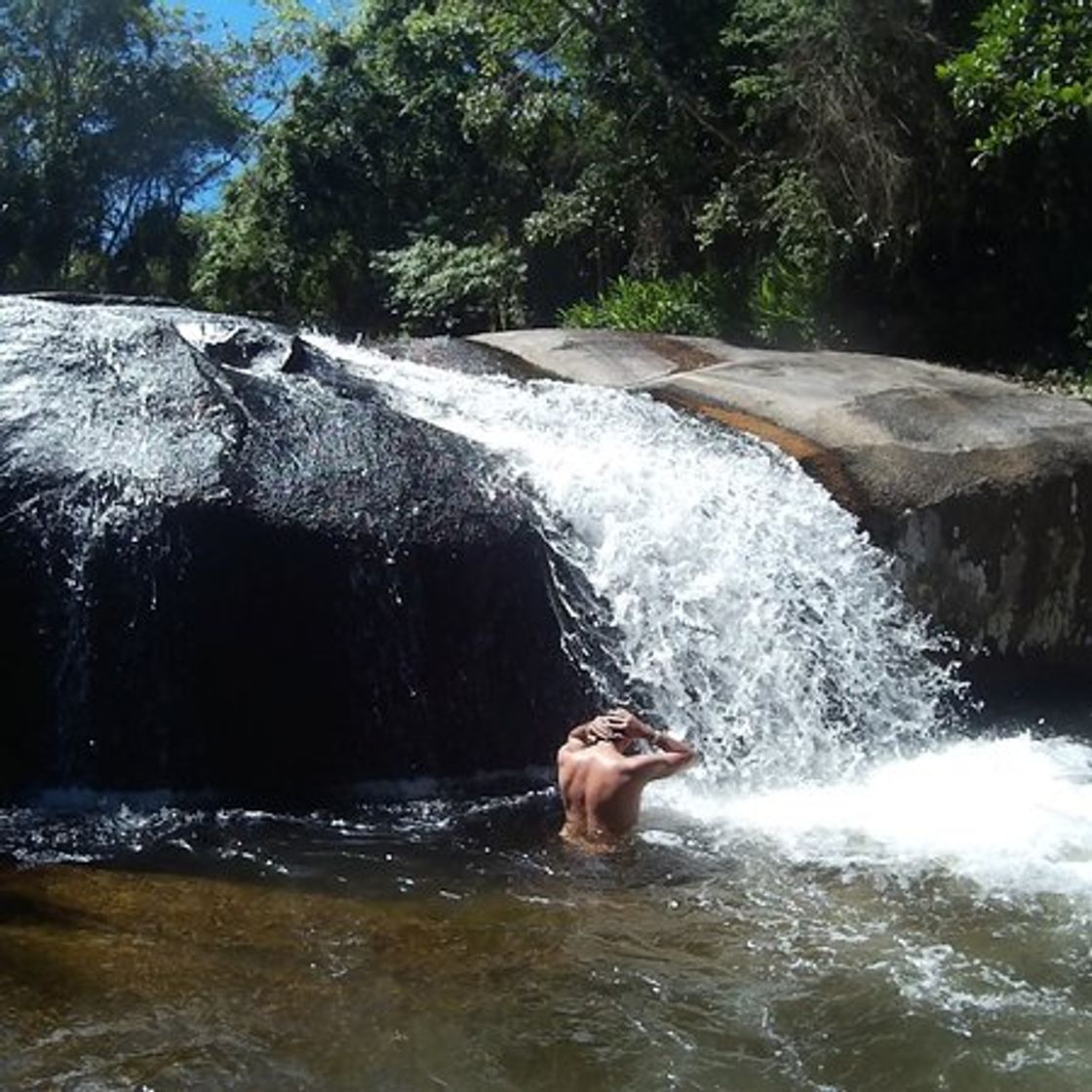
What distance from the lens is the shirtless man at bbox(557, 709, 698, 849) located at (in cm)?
711

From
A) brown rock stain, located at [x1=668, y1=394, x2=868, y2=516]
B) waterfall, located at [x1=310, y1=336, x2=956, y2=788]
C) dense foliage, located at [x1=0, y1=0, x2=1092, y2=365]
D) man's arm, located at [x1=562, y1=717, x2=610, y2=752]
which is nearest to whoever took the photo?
man's arm, located at [x1=562, y1=717, x2=610, y2=752]

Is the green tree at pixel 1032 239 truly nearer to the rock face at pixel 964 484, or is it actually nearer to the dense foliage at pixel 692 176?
the dense foliage at pixel 692 176

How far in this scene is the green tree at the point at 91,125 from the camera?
3400 centimetres

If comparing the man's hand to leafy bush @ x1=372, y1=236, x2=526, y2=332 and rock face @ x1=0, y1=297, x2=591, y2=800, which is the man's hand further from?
leafy bush @ x1=372, y1=236, x2=526, y2=332

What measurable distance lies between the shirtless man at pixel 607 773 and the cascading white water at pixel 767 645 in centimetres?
51

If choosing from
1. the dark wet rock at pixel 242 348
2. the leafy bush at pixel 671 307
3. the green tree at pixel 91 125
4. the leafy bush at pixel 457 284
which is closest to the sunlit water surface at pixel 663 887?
the dark wet rock at pixel 242 348

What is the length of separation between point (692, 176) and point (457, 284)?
16.1ft

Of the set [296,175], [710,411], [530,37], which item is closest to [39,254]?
[296,175]

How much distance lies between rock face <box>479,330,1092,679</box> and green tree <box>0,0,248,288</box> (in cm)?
2609

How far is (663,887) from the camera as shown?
6.56 m

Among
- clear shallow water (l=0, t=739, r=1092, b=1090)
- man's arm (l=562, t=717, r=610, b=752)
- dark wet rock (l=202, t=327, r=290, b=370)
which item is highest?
dark wet rock (l=202, t=327, r=290, b=370)

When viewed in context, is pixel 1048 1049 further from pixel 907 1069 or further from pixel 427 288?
pixel 427 288

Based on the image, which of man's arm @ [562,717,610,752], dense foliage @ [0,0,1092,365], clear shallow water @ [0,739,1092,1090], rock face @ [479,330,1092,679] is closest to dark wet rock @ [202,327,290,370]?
rock face @ [479,330,1092,679]

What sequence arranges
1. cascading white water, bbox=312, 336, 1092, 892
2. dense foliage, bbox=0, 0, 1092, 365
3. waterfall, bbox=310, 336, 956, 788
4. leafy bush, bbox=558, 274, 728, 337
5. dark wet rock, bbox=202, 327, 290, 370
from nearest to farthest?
cascading white water, bbox=312, 336, 1092, 892 → waterfall, bbox=310, 336, 956, 788 → dark wet rock, bbox=202, 327, 290, 370 → dense foliage, bbox=0, 0, 1092, 365 → leafy bush, bbox=558, 274, 728, 337
